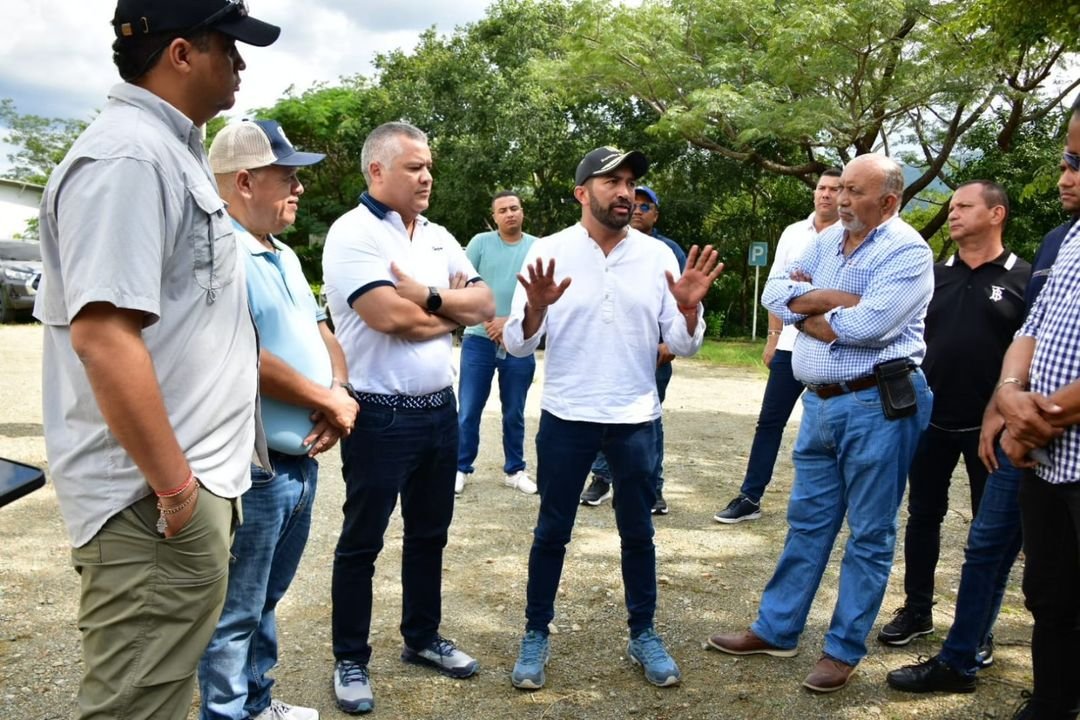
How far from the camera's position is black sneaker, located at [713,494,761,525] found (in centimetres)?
573

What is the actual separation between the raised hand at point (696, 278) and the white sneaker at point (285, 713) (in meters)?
2.11

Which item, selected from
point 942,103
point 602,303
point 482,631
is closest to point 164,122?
point 602,303

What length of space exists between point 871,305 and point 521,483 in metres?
3.51

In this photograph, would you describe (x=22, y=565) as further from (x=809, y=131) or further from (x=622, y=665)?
(x=809, y=131)

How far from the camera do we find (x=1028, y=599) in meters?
2.82

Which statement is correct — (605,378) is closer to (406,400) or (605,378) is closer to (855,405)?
(406,400)

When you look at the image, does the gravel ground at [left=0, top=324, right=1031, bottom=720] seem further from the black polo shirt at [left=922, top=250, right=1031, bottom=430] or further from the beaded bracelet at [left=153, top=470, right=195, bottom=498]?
the beaded bracelet at [left=153, top=470, right=195, bottom=498]

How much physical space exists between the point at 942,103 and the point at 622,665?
50.8 ft

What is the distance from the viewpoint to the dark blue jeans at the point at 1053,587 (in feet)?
8.71

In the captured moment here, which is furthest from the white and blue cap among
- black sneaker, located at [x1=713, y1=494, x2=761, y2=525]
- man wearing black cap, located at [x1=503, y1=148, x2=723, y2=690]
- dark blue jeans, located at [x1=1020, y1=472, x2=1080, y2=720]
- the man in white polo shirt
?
black sneaker, located at [x1=713, y1=494, x2=761, y2=525]

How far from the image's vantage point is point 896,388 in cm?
350

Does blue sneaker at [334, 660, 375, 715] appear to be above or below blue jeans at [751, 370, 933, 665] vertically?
below

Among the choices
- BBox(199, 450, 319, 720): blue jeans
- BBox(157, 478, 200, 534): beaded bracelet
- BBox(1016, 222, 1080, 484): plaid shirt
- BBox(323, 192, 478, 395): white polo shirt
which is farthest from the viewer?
BBox(323, 192, 478, 395): white polo shirt

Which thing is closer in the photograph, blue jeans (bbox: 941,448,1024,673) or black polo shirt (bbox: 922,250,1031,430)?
blue jeans (bbox: 941,448,1024,673)
